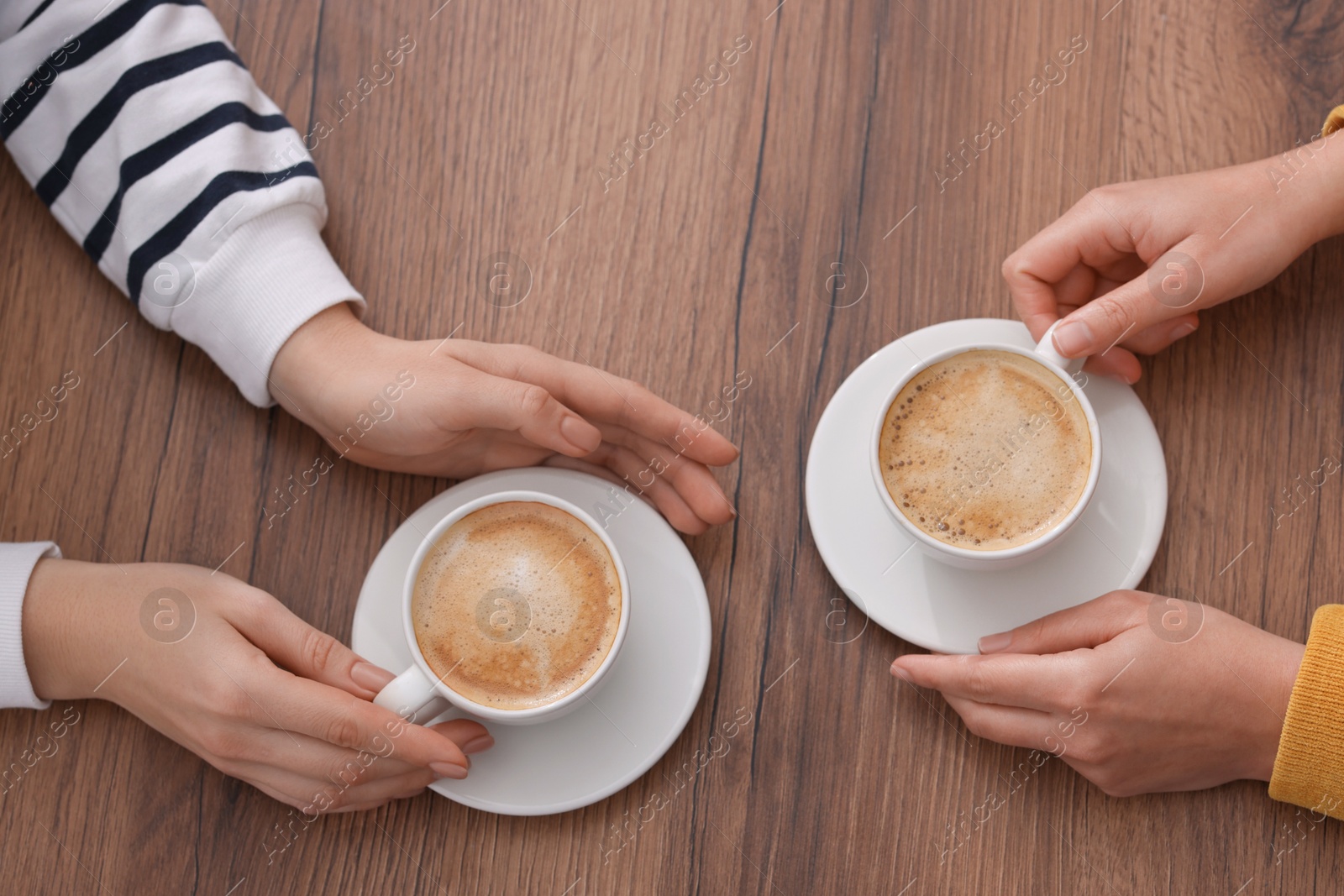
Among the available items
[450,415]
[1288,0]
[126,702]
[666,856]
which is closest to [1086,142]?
[1288,0]

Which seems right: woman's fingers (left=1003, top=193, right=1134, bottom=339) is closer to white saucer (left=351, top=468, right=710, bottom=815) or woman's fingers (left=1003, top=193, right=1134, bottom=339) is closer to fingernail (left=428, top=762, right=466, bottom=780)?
white saucer (left=351, top=468, right=710, bottom=815)

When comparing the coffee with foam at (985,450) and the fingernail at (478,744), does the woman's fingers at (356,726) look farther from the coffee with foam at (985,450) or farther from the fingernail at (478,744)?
the coffee with foam at (985,450)

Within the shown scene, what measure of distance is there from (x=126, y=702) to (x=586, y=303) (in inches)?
26.8

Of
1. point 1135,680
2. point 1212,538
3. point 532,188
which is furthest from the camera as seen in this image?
point 532,188

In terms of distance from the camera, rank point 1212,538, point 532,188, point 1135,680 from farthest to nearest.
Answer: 1. point 532,188
2. point 1212,538
3. point 1135,680

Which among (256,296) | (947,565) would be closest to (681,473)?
(947,565)

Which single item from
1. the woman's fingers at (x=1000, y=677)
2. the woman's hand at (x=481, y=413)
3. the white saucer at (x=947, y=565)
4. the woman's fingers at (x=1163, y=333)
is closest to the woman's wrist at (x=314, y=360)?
the woman's hand at (x=481, y=413)

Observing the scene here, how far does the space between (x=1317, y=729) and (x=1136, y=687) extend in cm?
18

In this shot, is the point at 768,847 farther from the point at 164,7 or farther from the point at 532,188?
the point at 164,7

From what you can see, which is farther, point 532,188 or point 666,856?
point 532,188

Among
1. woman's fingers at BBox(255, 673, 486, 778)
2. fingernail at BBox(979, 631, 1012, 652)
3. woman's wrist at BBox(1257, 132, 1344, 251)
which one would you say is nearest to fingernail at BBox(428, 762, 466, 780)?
woman's fingers at BBox(255, 673, 486, 778)

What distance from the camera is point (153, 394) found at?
115 cm

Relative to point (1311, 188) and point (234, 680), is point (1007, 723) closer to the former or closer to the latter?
point (1311, 188)

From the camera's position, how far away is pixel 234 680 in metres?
0.95
